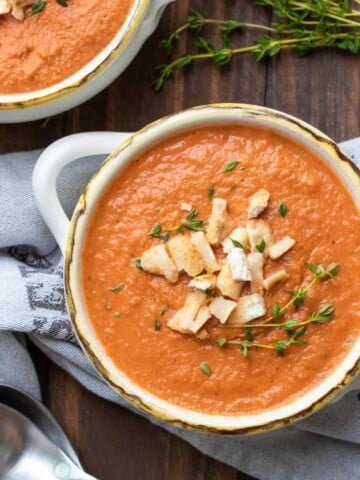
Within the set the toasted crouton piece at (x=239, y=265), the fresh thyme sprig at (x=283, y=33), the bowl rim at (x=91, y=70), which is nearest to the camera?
the toasted crouton piece at (x=239, y=265)

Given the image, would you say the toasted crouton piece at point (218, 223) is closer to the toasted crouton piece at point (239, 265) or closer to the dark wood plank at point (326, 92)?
the toasted crouton piece at point (239, 265)

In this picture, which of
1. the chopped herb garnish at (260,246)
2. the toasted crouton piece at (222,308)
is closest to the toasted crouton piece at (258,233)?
the chopped herb garnish at (260,246)

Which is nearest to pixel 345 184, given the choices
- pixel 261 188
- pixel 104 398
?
pixel 261 188

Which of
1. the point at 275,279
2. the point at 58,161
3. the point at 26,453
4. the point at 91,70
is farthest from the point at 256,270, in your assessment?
the point at 26,453

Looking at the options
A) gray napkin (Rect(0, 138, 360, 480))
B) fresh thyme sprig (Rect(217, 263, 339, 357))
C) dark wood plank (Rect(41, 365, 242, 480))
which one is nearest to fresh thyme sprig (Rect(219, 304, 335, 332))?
fresh thyme sprig (Rect(217, 263, 339, 357))

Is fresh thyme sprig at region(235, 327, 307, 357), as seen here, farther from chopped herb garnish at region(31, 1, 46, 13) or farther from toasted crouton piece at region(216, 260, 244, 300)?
chopped herb garnish at region(31, 1, 46, 13)

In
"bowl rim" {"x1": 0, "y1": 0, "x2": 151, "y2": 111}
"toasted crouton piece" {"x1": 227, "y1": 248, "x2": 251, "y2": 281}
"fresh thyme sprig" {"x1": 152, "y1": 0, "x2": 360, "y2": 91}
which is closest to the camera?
"toasted crouton piece" {"x1": 227, "y1": 248, "x2": 251, "y2": 281}

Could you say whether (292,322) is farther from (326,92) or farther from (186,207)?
(326,92)
